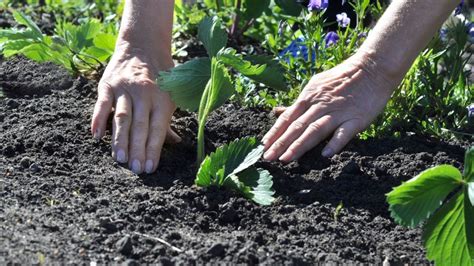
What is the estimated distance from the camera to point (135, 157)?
2.65m

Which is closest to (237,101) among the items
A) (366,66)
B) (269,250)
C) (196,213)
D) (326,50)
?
(326,50)

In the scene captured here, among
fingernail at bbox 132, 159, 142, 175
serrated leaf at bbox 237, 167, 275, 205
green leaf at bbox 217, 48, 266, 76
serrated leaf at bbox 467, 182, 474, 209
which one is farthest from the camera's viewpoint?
fingernail at bbox 132, 159, 142, 175

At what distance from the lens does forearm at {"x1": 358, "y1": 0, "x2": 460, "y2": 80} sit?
2.67 metres

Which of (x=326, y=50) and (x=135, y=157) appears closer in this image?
(x=135, y=157)

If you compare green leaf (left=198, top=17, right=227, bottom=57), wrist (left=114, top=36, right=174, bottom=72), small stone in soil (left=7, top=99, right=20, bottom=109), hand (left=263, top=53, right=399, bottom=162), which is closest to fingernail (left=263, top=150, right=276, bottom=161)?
hand (left=263, top=53, right=399, bottom=162)

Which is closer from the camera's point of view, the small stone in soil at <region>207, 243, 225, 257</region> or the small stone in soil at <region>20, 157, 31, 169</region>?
the small stone in soil at <region>207, 243, 225, 257</region>

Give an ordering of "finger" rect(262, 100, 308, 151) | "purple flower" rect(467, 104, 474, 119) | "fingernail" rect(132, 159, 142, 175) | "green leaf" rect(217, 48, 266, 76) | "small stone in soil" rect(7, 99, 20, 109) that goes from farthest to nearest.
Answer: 1. "small stone in soil" rect(7, 99, 20, 109)
2. "purple flower" rect(467, 104, 474, 119)
3. "finger" rect(262, 100, 308, 151)
4. "fingernail" rect(132, 159, 142, 175)
5. "green leaf" rect(217, 48, 266, 76)

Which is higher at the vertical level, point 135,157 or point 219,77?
point 219,77

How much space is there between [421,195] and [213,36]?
873 mm

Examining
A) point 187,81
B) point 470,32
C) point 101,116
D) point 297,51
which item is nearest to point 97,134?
point 101,116

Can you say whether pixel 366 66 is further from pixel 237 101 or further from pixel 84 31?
pixel 84 31

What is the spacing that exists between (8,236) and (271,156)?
833 mm

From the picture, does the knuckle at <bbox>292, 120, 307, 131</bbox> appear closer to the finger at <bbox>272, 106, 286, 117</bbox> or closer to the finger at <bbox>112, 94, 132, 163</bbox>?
the finger at <bbox>272, 106, 286, 117</bbox>

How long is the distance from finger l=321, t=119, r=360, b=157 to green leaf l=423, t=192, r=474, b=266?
1.79ft
